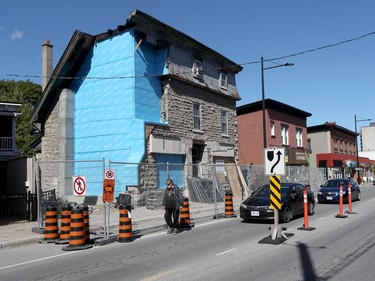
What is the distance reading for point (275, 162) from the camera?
10.5 m

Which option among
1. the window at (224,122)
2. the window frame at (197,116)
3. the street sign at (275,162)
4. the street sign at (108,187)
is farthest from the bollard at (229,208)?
the window at (224,122)

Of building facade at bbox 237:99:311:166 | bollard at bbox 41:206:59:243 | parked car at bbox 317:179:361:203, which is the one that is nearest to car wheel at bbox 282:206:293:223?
bollard at bbox 41:206:59:243

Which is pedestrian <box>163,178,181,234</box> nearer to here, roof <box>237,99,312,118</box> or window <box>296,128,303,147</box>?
roof <box>237,99,312,118</box>

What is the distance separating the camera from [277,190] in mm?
10633

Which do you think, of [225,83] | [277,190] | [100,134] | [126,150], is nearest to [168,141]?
[126,150]

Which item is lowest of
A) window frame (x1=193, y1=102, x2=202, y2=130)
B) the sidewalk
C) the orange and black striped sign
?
the sidewalk

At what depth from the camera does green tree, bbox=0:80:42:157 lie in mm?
36594

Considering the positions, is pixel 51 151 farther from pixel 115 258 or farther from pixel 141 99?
pixel 115 258

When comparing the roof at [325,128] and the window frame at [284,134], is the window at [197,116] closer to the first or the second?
the window frame at [284,134]

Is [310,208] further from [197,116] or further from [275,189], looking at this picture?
[197,116]

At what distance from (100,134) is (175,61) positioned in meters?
6.05

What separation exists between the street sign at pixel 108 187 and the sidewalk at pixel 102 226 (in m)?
1.19

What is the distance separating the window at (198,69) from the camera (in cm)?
2427

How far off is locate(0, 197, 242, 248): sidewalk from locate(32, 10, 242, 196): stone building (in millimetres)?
2570
